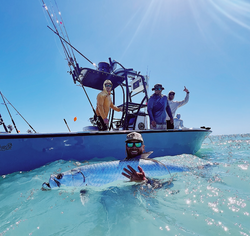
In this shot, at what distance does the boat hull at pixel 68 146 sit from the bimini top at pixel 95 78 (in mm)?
2694

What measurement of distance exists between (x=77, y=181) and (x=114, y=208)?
2.23ft

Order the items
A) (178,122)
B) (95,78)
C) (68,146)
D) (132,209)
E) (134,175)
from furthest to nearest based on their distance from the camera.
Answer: (178,122) → (95,78) → (68,146) → (134,175) → (132,209)

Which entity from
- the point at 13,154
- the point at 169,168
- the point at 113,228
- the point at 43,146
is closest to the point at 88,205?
the point at 113,228

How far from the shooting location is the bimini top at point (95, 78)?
533cm

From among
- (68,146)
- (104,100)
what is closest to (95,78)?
(104,100)

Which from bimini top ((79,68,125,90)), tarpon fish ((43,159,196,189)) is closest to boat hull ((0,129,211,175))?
tarpon fish ((43,159,196,189))

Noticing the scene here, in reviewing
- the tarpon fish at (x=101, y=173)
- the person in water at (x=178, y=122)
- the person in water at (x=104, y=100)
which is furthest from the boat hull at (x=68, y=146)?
the tarpon fish at (x=101, y=173)

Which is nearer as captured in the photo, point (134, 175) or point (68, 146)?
point (134, 175)

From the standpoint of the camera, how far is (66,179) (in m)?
1.95

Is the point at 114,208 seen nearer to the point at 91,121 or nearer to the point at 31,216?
the point at 31,216

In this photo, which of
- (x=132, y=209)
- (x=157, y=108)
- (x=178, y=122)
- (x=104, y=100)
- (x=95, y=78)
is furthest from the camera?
(x=178, y=122)

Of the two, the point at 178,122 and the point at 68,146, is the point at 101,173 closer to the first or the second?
the point at 68,146

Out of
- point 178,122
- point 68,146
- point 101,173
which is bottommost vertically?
point 68,146

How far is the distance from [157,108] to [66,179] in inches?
161
